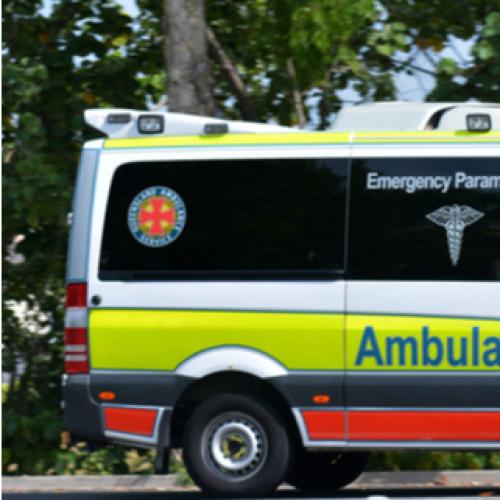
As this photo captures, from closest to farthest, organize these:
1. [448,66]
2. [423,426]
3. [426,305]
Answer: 1. [426,305]
2. [423,426]
3. [448,66]

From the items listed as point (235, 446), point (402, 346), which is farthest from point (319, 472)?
point (402, 346)

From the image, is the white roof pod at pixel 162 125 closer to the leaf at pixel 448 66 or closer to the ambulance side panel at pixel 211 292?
the ambulance side panel at pixel 211 292

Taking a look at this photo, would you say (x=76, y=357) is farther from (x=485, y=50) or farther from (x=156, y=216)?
(x=485, y=50)

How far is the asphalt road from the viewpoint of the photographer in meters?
9.52

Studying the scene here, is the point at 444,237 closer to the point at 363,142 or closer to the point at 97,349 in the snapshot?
the point at 363,142

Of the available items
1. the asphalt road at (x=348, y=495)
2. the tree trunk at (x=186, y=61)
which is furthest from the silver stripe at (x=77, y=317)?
the tree trunk at (x=186, y=61)

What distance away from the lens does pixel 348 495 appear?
993cm

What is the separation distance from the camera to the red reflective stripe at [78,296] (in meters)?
9.27

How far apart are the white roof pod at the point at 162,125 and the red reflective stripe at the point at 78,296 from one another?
3.45 ft

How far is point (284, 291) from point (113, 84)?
6.23m

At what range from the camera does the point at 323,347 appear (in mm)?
8969

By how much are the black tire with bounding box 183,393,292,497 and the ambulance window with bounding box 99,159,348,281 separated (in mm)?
854

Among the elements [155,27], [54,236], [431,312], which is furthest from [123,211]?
[155,27]

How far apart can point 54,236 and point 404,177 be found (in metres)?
5.94
